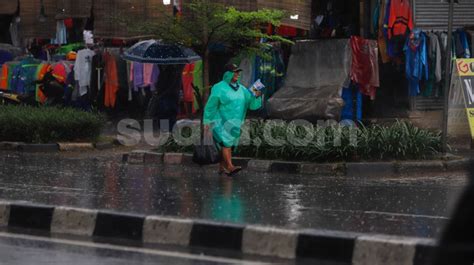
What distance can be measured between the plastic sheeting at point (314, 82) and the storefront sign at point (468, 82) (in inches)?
111

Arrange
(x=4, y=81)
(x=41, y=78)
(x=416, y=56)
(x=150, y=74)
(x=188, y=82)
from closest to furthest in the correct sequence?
1. (x=416, y=56)
2. (x=188, y=82)
3. (x=150, y=74)
4. (x=41, y=78)
5. (x=4, y=81)

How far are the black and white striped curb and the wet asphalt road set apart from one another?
439 mm

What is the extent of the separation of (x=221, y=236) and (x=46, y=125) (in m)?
9.58

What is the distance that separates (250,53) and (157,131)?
16.6 ft

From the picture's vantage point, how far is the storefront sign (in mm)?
15094

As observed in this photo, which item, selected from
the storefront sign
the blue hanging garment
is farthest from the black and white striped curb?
the blue hanging garment

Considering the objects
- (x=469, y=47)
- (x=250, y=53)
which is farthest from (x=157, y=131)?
(x=469, y=47)

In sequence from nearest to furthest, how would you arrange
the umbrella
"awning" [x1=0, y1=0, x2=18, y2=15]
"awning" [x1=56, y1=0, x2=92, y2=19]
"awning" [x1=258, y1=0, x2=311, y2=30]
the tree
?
the tree
"awning" [x1=258, y1=0, x2=311, y2=30]
the umbrella
"awning" [x1=56, y1=0, x2=92, y2=19]
"awning" [x1=0, y1=0, x2=18, y2=15]

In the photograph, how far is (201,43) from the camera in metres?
14.9

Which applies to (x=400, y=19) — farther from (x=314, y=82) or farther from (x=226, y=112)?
(x=226, y=112)

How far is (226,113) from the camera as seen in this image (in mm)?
13172

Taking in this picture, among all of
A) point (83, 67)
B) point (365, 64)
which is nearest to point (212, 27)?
point (365, 64)

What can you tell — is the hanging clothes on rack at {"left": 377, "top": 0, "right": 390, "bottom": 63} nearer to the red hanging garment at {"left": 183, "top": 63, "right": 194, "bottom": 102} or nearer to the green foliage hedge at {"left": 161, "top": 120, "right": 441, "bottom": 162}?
the green foliage hedge at {"left": 161, "top": 120, "right": 441, "bottom": 162}

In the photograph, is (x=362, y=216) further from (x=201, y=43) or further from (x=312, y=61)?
(x=312, y=61)
